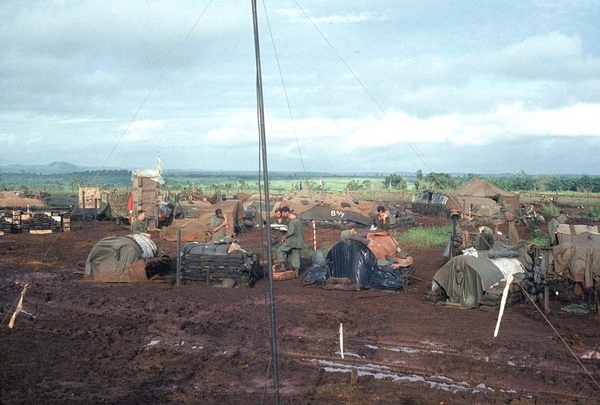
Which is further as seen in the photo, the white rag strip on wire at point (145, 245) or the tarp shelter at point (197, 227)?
the tarp shelter at point (197, 227)

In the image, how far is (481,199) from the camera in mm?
42438

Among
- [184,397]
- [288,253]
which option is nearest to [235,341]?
[184,397]

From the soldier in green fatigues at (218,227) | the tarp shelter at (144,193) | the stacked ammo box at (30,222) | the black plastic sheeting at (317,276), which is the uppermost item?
the tarp shelter at (144,193)

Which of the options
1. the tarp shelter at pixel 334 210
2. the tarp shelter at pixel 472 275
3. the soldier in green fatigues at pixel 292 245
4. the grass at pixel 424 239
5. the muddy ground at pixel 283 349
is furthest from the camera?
the tarp shelter at pixel 334 210

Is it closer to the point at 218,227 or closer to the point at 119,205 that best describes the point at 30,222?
the point at 119,205

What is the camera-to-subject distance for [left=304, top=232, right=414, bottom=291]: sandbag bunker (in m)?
16.2

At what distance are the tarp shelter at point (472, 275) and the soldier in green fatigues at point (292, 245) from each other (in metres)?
3.89

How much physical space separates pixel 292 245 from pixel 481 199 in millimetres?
27438

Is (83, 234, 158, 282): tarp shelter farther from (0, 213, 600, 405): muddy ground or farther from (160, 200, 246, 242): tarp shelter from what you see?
(160, 200, 246, 242): tarp shelter

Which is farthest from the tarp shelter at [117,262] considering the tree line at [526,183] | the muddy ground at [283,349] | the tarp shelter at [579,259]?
the tree line at [526,183]

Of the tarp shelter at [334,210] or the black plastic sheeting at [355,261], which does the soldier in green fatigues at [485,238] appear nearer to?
the black plastic sheeting at [355,261]

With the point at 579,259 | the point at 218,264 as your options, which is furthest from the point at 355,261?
the point at 579,259

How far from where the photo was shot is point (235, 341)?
455 inches

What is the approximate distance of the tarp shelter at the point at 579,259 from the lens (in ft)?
46.9
